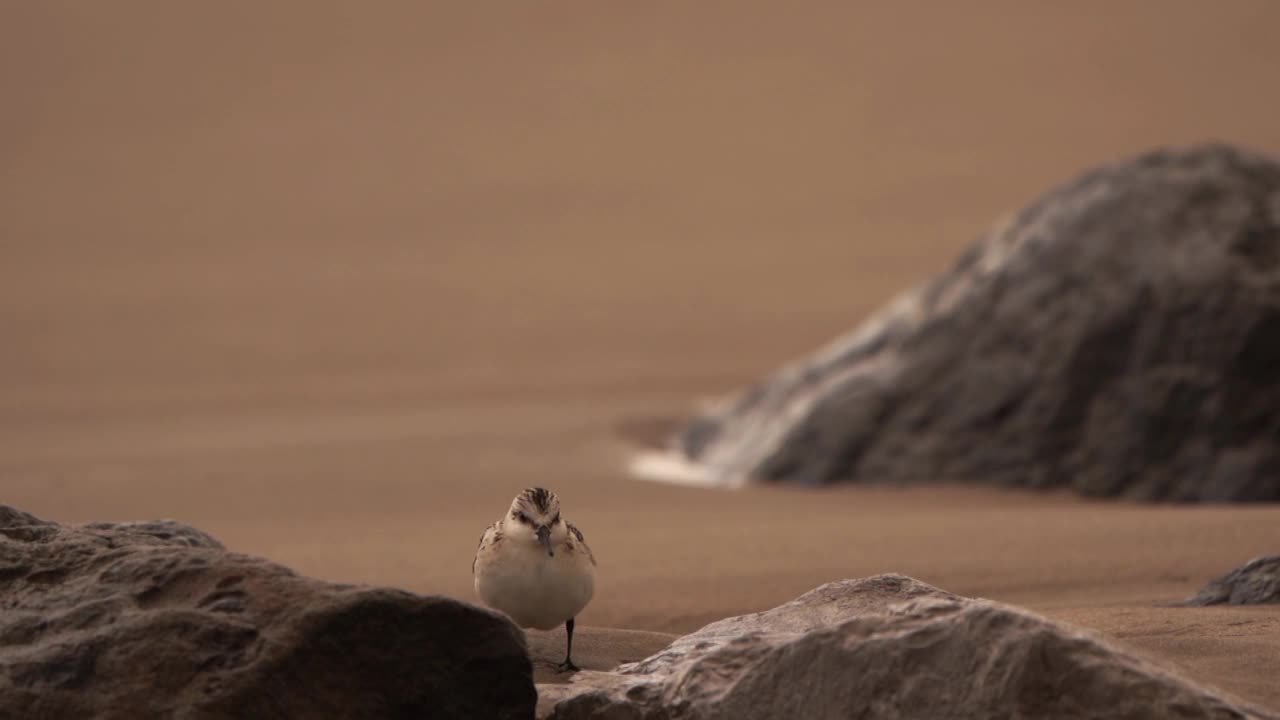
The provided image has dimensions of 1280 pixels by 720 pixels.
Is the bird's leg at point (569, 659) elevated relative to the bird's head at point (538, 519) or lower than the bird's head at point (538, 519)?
lower

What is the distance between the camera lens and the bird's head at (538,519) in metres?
4.23

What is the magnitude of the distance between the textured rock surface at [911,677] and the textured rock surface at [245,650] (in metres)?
0.25

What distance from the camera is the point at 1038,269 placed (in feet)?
27.7

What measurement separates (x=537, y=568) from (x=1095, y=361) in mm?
4430

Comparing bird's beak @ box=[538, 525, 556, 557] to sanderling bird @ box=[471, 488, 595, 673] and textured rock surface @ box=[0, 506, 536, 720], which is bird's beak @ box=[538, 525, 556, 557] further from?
textured rock surface @ box=[0, 506, 536, 720]

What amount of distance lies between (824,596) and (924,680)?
2.58ft

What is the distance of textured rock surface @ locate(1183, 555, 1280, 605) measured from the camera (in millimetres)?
4383

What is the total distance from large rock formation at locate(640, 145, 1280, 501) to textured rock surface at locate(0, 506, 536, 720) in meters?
4.72

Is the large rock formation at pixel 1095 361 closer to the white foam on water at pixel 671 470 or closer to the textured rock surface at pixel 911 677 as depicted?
the white foam on water at pixel 671 470

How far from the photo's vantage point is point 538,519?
4.23 metres

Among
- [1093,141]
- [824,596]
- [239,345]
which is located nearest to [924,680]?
[824,596]

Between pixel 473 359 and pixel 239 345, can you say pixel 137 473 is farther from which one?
pixel 239 345

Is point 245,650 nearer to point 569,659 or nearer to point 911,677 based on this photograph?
point 569,659

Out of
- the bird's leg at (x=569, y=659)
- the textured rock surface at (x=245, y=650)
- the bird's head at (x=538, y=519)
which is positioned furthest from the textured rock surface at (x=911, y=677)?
the bird's head at (x=538, y=519)
